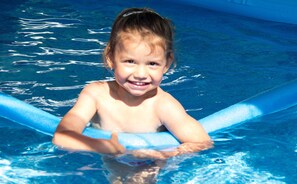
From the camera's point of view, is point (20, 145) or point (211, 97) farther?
point (211, 97)

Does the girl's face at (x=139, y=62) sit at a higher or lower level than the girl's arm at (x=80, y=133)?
higher

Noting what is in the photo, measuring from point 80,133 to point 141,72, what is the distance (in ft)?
1.44

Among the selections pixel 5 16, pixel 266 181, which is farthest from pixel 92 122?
pixel 5 16

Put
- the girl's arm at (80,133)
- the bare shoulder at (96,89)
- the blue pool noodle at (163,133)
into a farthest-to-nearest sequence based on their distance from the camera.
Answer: the bare shoulder at (96,89) → the blue pool noodle at (163,133) → the girl's arm at (80,133)

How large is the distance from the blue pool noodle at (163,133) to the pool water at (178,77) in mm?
69

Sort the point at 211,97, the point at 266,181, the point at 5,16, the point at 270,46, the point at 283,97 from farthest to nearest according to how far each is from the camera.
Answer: the point at 5,16 → the point at 270,46 → the point at 211,97 → the point at 283,97 → the point at 266,181

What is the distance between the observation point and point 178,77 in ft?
16.9

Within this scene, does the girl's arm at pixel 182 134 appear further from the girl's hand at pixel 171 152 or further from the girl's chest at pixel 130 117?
the girl's chest at pixel 130 117

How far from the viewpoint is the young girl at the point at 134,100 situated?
346 centimetres

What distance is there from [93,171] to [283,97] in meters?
1.46

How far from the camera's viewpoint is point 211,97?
4793 mm

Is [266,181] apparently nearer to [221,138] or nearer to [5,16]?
[221,138]

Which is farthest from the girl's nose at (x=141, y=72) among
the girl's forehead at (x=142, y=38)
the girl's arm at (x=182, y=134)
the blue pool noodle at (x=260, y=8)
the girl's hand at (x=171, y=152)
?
the blue pool noodle at (x=260, y=8)

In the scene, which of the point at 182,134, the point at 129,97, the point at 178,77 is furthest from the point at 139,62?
the point at 178,77
